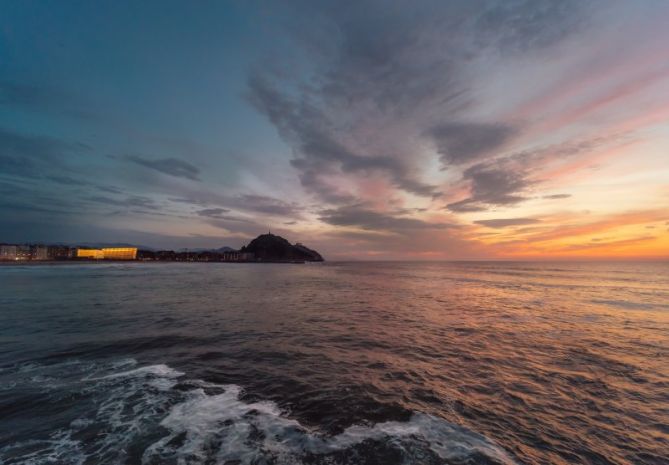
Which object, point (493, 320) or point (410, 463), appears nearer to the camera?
point (410, 463)

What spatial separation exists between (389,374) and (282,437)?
708 cm

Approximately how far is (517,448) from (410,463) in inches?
140

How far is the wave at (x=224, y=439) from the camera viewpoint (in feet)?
26.0

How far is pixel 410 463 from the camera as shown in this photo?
776 centimetres

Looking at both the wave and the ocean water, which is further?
the ocean water

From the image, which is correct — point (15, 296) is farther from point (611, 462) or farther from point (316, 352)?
point (611, 462)

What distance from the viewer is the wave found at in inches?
312

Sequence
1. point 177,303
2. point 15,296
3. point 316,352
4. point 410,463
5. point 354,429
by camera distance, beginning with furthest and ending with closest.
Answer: point 15,296
point 177,303
point 316,352
point 354,429
point 410,463

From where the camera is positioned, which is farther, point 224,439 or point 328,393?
point 328,393

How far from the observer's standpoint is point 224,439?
29.0 feet

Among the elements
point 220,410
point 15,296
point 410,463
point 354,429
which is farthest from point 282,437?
point 15,296

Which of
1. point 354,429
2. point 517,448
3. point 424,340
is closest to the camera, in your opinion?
point 517,448

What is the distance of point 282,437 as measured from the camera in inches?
351

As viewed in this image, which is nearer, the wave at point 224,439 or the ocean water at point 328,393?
the wave at point 224,439
